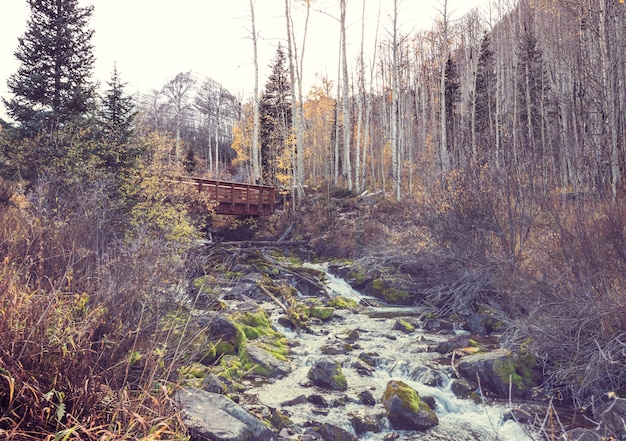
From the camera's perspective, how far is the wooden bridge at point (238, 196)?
60.6ft

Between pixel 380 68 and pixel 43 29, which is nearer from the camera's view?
pixel 43 29

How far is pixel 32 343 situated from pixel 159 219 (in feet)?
32.6

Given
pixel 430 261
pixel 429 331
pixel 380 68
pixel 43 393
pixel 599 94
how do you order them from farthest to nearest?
pixel 380 68, pixel 430 261, pixel 599 94, pixel 429 331, pixel 43 393

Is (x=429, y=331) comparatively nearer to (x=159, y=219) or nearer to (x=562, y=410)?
(x=562, y=410)

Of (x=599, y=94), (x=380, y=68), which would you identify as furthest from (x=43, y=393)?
(x=380, y=68)

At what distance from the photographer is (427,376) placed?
280 inches

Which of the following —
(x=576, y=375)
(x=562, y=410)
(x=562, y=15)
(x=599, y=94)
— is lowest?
(x=562, y=410)

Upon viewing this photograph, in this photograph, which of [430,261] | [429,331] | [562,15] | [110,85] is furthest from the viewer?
[562,15]

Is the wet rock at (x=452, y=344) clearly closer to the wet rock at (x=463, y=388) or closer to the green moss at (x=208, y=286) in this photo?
the wet rock at (x=463, y=388)

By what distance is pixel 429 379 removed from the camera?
7031 millimetres

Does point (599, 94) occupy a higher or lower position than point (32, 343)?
higher

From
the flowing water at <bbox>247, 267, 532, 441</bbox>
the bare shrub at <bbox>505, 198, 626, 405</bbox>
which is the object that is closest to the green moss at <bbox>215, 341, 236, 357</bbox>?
the flowing water at <bbox>247, 267, 532, 441</bbox>

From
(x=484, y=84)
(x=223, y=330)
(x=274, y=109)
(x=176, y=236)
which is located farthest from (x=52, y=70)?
(x=484, y=84)

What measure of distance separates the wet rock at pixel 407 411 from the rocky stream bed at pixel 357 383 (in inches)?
0.6
